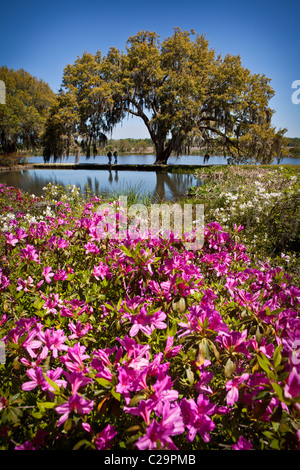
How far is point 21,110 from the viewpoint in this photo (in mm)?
28703

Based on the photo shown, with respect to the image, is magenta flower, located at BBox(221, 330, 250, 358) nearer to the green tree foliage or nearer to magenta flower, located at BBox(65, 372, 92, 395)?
magenta flower, located at BBox(65, 372, 92, 395)

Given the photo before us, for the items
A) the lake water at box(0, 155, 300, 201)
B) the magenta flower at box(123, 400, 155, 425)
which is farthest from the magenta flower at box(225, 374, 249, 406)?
the lake water at box(0, 155, 300, 201)

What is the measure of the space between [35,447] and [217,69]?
966 inches

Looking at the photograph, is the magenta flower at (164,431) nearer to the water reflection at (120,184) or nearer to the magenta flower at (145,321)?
the magenta flower at (145,321)

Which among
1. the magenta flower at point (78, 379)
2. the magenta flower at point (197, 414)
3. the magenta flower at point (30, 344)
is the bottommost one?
the magenta flower at point (197, 414)

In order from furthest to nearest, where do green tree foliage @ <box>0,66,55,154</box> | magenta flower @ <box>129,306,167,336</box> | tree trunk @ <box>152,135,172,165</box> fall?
green tree foliage @ <box>0,66,55,154</box> → tree trunk @ <box>152,135,172,165</box> → magenta flower @ <box>129,306,167,336</box>

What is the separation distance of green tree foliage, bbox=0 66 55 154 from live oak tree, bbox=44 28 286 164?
6.34 metres

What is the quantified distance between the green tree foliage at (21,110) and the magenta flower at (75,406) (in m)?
26.9

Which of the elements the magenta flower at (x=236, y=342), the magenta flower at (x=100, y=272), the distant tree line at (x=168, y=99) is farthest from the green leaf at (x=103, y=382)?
the distant tree line at (x=168, y=99)

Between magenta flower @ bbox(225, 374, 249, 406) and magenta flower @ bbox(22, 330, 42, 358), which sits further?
magenta flower @ bbox(22, 330, 42, 358)

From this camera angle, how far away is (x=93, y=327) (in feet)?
4.54

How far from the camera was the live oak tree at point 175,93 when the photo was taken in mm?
18656

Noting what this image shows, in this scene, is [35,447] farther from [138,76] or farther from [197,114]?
[138,76]

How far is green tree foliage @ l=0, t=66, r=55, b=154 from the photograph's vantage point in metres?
27.6
